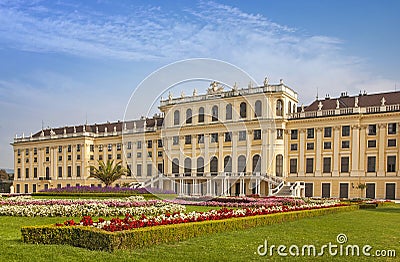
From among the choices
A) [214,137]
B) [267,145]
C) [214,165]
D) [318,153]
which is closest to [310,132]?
[318,153]

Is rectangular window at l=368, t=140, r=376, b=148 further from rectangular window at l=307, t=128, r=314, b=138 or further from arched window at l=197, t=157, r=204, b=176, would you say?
arched window at l=197, t=157, r=204, b=176

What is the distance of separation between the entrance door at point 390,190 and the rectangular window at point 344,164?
434cm

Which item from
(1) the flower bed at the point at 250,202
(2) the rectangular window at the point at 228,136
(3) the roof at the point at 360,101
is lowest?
(1) the flower bed at the point at 250,202

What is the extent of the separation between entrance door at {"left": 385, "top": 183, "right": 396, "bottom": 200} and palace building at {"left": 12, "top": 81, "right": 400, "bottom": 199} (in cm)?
10

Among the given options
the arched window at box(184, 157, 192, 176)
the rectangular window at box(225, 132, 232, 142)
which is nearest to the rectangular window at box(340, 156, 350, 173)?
the rectangular window at box(225, 132, 232, 142)

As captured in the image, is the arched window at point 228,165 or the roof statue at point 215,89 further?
the arched window at point 228,165

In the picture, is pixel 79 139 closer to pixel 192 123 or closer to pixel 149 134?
pixel 149 134

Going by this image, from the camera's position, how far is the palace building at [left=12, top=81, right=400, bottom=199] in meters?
43.6

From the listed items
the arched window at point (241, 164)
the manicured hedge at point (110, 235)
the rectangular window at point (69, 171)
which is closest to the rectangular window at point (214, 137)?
the arched window at point (241, 164)

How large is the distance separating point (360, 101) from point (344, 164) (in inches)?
304

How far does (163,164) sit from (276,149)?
17957 mm

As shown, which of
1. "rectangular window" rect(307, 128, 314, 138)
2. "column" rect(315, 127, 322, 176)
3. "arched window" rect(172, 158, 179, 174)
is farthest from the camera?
"arched window" rect(172, 158, 179, 174)

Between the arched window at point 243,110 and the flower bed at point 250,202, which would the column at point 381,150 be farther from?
the flower bed at point 250,202

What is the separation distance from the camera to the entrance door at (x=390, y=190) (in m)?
42.1
